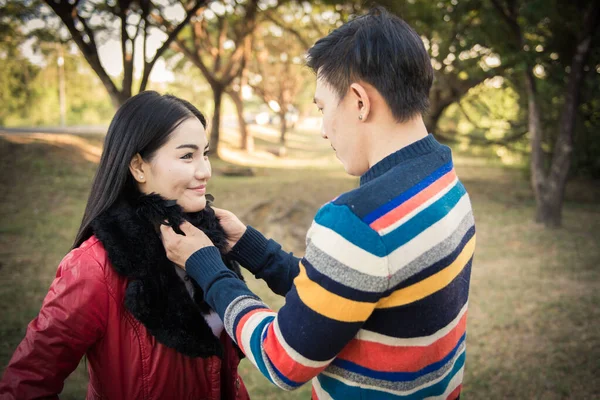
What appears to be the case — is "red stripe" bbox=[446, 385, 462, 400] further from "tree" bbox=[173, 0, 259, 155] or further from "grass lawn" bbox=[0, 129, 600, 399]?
"tree" bbox=[173, 0, 259, 155]

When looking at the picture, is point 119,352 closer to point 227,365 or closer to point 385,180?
point 227,365

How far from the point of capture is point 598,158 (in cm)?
1297

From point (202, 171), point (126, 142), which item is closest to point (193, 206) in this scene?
point (202, 171)

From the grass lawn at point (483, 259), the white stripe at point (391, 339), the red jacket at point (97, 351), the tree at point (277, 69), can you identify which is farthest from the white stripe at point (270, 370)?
the tree at point (277, 69)

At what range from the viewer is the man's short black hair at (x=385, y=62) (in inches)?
54.6

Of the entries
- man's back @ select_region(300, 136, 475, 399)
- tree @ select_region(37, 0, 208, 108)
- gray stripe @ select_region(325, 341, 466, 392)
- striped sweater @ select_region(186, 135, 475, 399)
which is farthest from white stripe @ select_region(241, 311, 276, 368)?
tree @ select_region(37, 0, 208, 108)

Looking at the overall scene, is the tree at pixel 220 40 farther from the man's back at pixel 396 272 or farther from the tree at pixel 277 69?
the man's back at pixel 396 272

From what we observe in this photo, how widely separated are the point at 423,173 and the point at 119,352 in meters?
1.37

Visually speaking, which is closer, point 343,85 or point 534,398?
point 343,85

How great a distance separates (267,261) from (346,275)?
0.94 m

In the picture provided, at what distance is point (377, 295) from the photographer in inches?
49.2

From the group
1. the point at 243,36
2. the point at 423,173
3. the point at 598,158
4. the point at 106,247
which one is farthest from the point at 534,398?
the point at 243,36

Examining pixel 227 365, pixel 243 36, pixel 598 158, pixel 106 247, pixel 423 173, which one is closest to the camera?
pixel 423 173

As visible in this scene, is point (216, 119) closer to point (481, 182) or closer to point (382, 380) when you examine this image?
point (481, 182)
